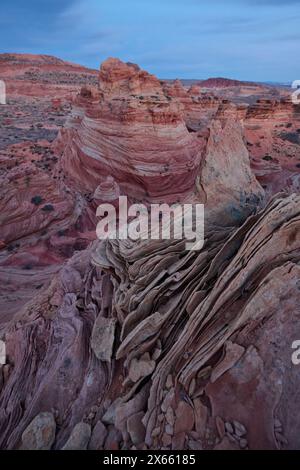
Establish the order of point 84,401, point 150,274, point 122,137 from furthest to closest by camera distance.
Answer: point 122,137 → point 150,274 → point 84,401

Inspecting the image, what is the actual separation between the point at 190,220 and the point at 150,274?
1.28 meters

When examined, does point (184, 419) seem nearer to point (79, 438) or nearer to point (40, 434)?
point (79, 438)

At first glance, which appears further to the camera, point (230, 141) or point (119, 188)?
point (119, 188)

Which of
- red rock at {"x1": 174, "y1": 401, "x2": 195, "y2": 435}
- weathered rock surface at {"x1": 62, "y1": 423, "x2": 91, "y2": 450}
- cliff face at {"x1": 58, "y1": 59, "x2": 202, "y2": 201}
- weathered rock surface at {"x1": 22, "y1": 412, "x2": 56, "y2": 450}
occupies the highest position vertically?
cliff face at {"x1": 58, "y1": 59, "x2": 202, "y2": 201}

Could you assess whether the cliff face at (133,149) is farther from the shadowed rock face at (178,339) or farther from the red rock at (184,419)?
the red rock at (184,419)

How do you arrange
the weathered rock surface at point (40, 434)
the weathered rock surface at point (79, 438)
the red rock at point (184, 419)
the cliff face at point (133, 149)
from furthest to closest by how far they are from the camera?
the cliff face at point (133, 149) < the weathered rock surface at point (40, 434) < the weathered rock surface at point (79, 438) < the red rock at point (184, 419)

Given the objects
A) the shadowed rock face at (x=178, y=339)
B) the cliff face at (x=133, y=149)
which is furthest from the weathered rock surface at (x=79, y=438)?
the cliff face at (x=133, y=149)

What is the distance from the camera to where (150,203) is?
19.1 m

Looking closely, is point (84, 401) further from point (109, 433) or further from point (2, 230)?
point (2, 230)

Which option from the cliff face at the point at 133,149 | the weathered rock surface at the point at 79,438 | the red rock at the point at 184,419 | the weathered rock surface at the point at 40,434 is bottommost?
the weathered rock surface at the point at 40,434

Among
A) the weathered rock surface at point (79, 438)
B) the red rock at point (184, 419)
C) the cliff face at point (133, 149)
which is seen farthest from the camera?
the cliff face at point (133, 149)

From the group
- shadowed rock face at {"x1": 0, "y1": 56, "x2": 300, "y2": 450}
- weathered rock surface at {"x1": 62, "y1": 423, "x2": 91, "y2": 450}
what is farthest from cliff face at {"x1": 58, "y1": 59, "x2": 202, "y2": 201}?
weathered rock surface at {"x1": 62, "y1": 423, "x2": 91, "y2": 450}

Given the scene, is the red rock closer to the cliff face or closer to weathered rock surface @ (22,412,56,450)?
weathered rock surface @ (22,412,56,450)
